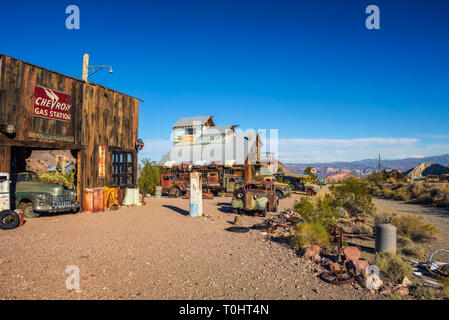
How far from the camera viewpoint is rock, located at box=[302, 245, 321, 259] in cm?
723

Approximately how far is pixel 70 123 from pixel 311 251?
12085 mm

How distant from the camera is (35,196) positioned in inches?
436

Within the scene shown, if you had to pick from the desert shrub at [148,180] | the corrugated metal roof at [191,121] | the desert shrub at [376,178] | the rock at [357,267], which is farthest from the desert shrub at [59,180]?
the desert shrub at [376,178]

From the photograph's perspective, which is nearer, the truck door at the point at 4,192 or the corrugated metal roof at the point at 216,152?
the truck door at the point at 4,192

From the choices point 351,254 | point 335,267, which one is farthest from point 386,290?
point 351,254

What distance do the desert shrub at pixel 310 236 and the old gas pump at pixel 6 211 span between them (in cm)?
950

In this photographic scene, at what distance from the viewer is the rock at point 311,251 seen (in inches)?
285

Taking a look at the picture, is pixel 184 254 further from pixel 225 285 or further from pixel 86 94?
pixel 86 94

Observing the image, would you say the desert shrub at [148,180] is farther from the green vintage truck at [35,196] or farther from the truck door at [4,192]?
the truck door at [4,192]

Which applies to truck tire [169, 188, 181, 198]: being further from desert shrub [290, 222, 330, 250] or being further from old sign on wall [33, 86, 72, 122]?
desert shrub [290, 222, 330, 250]

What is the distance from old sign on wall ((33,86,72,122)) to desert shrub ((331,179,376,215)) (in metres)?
14.0

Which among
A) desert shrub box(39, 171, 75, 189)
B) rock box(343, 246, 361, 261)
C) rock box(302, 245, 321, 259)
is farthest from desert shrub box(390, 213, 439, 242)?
desert shrub box(39, 171, 75, 189)

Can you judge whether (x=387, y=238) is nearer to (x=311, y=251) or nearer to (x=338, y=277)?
(x=311, y=251)
